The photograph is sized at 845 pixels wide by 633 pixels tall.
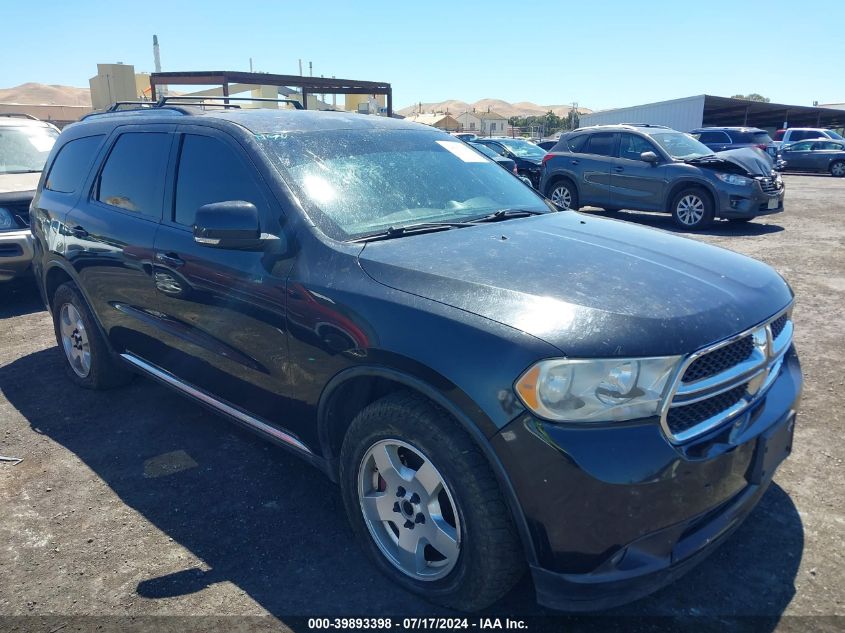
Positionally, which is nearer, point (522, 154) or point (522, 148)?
point (522, 154)

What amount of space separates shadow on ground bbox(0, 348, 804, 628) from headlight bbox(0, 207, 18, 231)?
10.4 feet

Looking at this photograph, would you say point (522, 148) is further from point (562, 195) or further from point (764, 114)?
point (764, 114)

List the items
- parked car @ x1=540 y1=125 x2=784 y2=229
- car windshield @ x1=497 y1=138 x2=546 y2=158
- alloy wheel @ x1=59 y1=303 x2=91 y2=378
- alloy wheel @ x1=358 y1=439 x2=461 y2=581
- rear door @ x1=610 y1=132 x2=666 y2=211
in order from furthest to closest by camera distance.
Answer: car windshield @ x1=497 y1=138 x2=546 y2=158
rear door @ x1=610 y1=132 x2=666 y2=211
parked car @ x1=540 y1=125 x2=784 y2=229
alloy wheel @ x1=59 y1=303 x2=91 y2=378
alloy wheel @ x1=358 y1=439 x2=461 y2=581

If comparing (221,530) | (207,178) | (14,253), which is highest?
(207,178)

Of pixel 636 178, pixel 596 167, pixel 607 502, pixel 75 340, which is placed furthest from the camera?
pixel 596 167

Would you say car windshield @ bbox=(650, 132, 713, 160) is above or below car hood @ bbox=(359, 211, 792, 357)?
above

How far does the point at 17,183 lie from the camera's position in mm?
7289

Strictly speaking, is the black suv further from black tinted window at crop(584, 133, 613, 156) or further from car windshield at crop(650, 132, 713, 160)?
black tinted window at crop(584, 133, 613, 156)

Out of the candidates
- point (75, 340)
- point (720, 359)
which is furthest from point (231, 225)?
point (75, 340)

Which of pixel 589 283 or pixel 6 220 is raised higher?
pixel 589 283

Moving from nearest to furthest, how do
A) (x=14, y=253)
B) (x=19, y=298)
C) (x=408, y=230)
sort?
(x=408, y=230)
(x=14, y=253)
(x=19, y=298)

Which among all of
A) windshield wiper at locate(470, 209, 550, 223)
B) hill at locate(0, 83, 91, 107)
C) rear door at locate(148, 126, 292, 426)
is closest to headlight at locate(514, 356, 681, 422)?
rear door at locate(148, 126, 292, 426)

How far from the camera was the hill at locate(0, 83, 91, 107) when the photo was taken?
8369cm

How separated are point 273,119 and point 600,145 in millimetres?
10086
